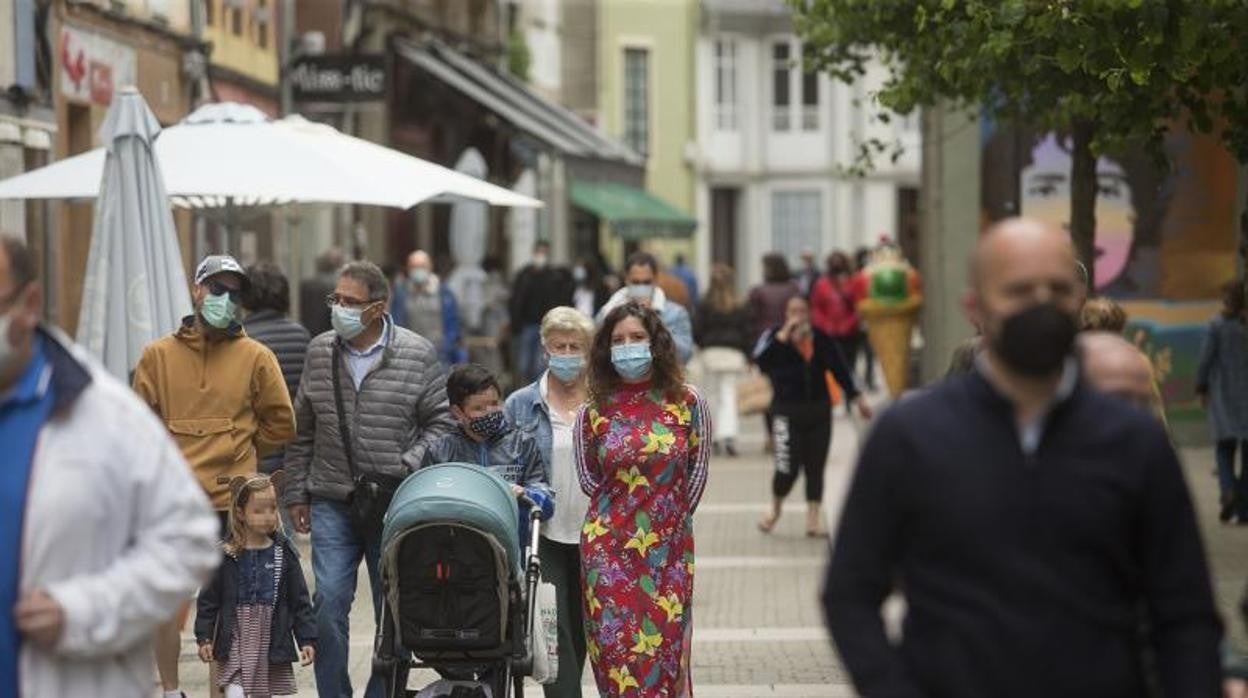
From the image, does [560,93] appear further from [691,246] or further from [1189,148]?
[1189,148]

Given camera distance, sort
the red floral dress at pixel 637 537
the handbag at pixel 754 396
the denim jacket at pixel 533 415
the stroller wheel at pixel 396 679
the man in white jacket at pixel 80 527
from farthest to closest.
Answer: the handbag at pixel 754 396 → the denim jacket at pixel 533 415 → the red floral dress at pixel 637 537 → the stroller wheel at pixel 396 679 → the man in white jacket at pixel 80 527

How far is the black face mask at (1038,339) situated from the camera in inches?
206

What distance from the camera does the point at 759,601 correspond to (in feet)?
51.2

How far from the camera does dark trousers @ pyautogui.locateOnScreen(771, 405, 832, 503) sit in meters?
19.0

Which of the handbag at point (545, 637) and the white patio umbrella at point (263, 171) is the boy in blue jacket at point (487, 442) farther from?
the white patio umbrella at point (263, 171)

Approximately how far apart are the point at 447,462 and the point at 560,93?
1897 inches

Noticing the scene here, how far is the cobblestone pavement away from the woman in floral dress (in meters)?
0.72

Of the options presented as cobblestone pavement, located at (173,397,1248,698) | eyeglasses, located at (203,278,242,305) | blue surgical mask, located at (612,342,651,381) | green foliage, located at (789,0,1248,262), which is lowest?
cobblestone pavement, located at (173,397,1248,698)

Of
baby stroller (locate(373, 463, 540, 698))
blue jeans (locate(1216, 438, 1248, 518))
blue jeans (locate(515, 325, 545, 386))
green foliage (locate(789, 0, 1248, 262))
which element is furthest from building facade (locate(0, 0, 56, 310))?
baby stroller (locate(373, 463, 540, 698))

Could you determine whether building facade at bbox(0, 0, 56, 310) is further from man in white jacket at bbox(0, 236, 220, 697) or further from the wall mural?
man in white jacket at bbox(0, 236, 220, 697)

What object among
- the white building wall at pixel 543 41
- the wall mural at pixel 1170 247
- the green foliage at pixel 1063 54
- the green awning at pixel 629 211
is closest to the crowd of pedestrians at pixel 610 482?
the green foliage at pixel 1063 54

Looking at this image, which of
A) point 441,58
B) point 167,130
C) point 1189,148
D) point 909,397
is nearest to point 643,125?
point 441,58

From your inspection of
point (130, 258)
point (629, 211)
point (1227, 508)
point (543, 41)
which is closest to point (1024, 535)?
point (130, 258)

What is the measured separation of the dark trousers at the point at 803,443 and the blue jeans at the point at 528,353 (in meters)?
10.7
